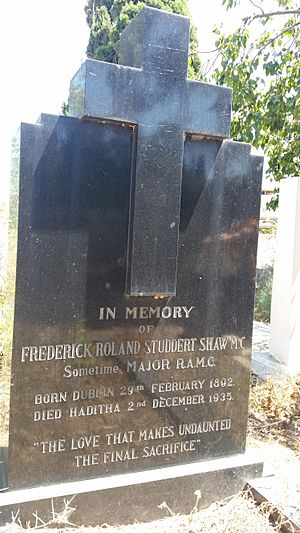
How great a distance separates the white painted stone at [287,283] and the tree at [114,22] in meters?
4.78

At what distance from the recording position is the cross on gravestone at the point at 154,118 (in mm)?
2346

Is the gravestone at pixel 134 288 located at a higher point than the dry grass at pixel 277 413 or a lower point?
higher

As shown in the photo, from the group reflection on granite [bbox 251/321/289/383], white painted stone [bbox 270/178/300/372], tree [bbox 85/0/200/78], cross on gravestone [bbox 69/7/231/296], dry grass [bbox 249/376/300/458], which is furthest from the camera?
tree [bbox 85/0/200/78]

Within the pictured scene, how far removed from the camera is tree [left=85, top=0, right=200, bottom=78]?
380 inches

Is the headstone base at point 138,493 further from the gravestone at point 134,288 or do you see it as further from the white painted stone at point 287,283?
the white painted stone at point 287,283

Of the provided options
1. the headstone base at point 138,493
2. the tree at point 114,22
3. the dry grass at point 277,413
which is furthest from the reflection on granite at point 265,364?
the tree at point 114,22

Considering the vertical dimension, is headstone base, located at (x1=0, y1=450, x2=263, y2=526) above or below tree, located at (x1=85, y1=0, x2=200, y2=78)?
below

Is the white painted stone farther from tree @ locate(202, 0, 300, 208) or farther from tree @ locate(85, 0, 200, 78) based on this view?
tree @ locate(85, 0, 200, 78)

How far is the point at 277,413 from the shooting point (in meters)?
3.82

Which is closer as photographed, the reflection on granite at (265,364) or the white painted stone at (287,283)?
the reflection on granite at (265,364)

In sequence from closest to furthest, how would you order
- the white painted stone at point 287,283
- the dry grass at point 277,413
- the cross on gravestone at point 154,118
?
1. the cross on gravestone at point 154,118
2. the dry grass at point 277,413
3. the white painted stone at point 287,283

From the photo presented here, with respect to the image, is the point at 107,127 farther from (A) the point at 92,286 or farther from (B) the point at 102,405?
(B) the point at 102,405

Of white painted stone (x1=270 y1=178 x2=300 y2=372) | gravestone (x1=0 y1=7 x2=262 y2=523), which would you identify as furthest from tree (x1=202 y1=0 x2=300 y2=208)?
gravestone (x1=0 y1=7 x2=262 y2=523)

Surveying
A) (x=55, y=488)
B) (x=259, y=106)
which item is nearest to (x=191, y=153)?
(x=55, y=488)
